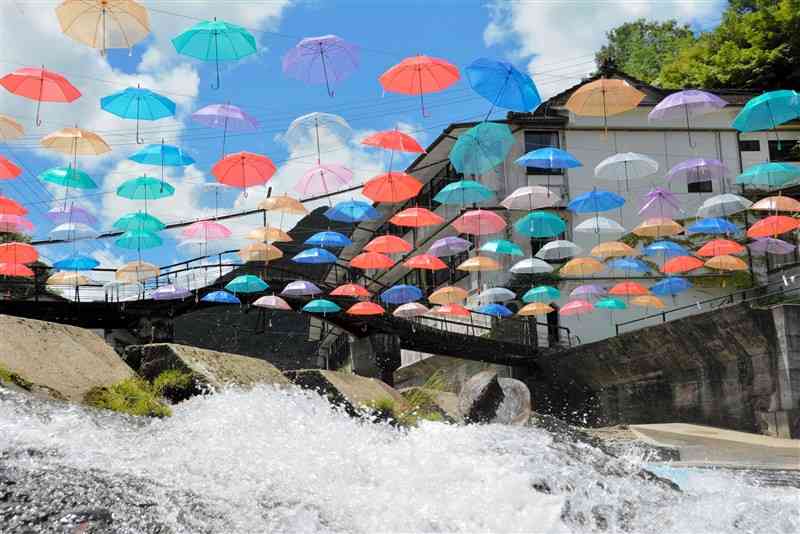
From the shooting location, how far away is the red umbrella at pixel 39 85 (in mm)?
12914

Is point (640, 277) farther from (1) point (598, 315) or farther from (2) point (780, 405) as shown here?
(2) point (780, 405)

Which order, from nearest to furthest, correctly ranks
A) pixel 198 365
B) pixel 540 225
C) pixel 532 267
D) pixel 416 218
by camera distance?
pixel 198 365 < pixel 416 218 < pixel 540 225 < pixel 532 267

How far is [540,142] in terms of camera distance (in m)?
31.1

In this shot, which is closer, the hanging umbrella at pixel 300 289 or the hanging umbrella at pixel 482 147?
the hanging umbrella at pixel 482 147

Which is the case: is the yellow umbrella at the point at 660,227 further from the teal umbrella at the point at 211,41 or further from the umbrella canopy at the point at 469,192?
the teal umbrella at the point at 211,41

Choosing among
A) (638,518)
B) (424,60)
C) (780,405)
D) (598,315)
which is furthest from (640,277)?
(638,518)

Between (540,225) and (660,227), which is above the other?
(540,225)

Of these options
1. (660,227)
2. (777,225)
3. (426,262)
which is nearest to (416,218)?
(426,262)

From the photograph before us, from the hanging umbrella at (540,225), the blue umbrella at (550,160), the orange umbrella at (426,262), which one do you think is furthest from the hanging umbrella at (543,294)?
the blue umbrella at (550,160)

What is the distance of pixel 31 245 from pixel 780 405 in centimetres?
1949

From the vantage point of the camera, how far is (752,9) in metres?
38.9

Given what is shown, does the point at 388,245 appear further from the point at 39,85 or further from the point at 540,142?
the point at 540,142

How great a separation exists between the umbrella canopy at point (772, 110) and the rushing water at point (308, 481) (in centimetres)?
1038

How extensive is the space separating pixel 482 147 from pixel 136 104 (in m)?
7.31
